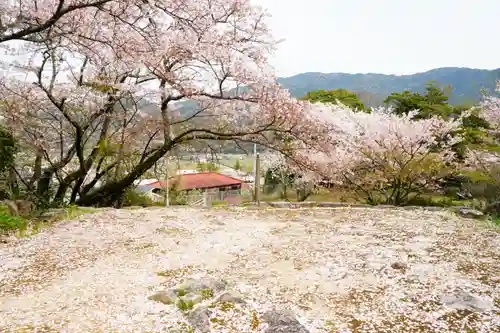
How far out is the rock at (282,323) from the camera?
248 cm

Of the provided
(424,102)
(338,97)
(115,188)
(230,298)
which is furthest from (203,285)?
(424,102)

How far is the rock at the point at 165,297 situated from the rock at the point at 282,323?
0.76 metres

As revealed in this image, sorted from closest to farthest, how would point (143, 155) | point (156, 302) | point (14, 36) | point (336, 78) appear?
point (156, 302) < point (14, 36) < point (143, 155) < point (336, 78)

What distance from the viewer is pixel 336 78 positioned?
199 ft

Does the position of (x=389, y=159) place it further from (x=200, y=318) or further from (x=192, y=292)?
(x=200, y=318)

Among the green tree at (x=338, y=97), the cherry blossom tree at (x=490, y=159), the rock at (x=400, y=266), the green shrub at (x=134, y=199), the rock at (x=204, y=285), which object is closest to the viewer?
the rock at (x=204, y=285)

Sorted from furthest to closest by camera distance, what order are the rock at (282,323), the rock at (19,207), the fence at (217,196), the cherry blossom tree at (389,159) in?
1. the fence at (217,196)
2. the cherry blossom tree at (389,159)
3. the rock at (19,207)
4. the rock at (282,323)

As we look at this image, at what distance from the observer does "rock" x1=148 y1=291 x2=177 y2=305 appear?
9.69 feet

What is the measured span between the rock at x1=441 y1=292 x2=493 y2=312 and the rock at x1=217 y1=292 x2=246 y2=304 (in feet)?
5.19

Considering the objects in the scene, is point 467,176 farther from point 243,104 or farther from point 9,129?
point 9,129

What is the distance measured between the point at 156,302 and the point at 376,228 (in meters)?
3.66

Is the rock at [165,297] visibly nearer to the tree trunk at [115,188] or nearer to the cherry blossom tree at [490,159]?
the tree trunk at [115,188]

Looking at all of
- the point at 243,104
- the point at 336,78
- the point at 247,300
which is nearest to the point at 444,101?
the point at 243,104

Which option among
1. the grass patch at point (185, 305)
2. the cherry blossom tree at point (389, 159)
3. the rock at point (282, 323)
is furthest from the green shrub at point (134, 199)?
the rock at point (282, 323)
